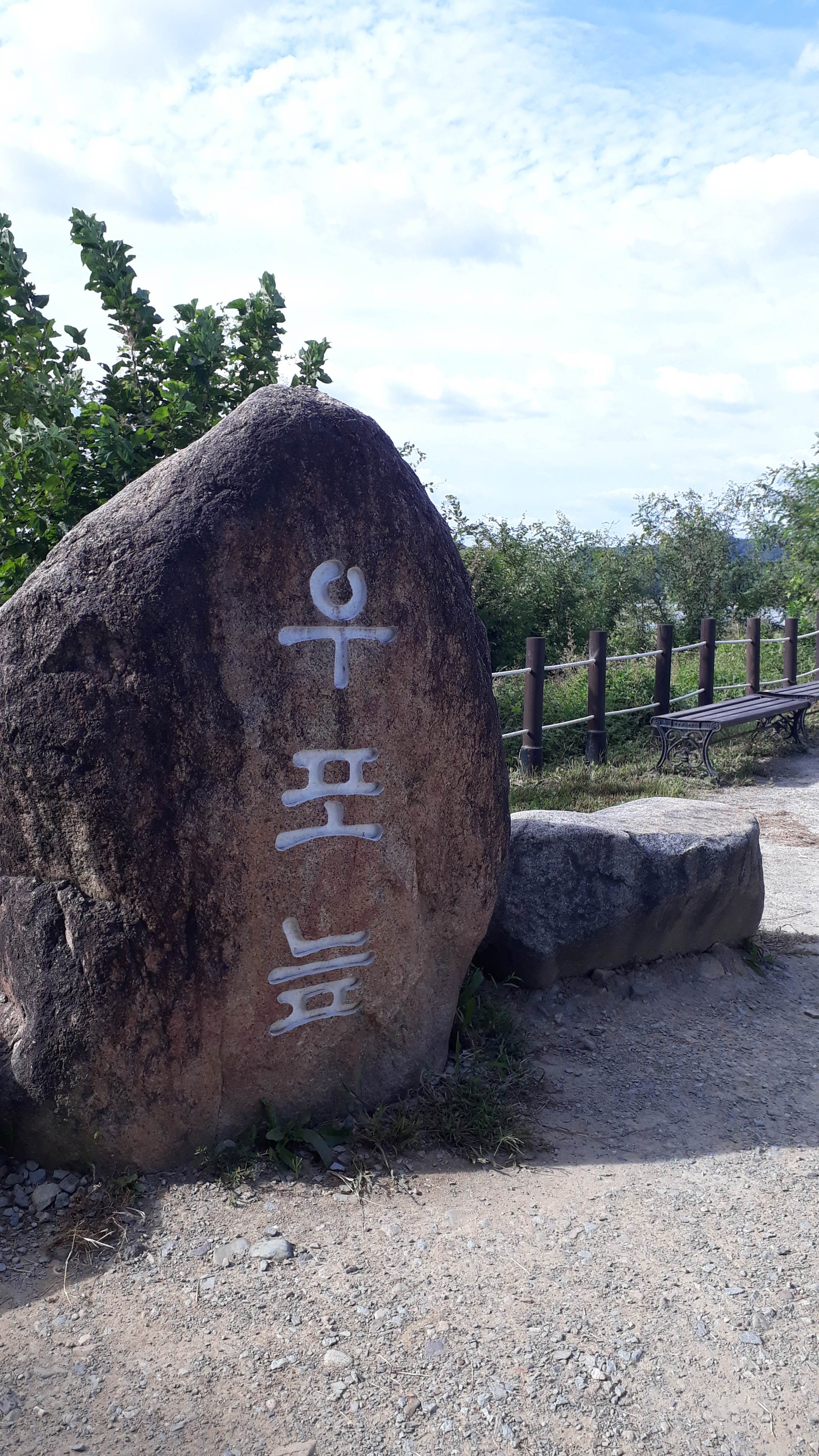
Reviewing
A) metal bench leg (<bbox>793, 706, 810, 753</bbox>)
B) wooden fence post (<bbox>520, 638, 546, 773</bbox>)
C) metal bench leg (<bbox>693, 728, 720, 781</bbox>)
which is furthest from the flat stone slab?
metal bench leg (<bbox>793, 706, 810, 753</bbox>)

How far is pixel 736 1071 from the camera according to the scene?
3.62 m

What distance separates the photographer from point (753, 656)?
33.9ft

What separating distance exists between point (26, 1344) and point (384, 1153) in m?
1.02

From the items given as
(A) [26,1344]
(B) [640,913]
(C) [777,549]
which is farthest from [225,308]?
(C) [777,549]

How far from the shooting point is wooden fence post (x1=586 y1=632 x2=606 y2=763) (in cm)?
802

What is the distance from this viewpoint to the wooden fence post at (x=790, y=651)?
1093 centimetres

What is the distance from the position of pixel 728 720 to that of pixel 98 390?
5361mm

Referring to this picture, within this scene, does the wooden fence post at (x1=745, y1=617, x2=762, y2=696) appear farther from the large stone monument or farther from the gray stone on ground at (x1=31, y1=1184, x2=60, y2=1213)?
the gray stone on ground at (x1=31, y1=1184, x2=60, y2=1213)

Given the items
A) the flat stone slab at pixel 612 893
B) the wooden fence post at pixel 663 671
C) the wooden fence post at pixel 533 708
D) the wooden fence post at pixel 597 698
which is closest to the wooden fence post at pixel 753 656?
the wooden fence post at pixel 663 671

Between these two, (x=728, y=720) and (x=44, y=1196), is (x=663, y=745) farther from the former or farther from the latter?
(x=44, y=1196)

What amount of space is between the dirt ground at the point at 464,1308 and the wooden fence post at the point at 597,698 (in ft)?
15.9

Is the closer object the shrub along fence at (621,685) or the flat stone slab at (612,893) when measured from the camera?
the flat stone slab at (612,893)

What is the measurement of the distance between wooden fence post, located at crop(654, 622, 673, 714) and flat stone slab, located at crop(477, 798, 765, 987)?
14.7ft

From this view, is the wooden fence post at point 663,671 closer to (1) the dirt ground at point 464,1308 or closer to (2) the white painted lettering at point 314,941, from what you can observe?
(1) the dirt ground at point 464,1308
